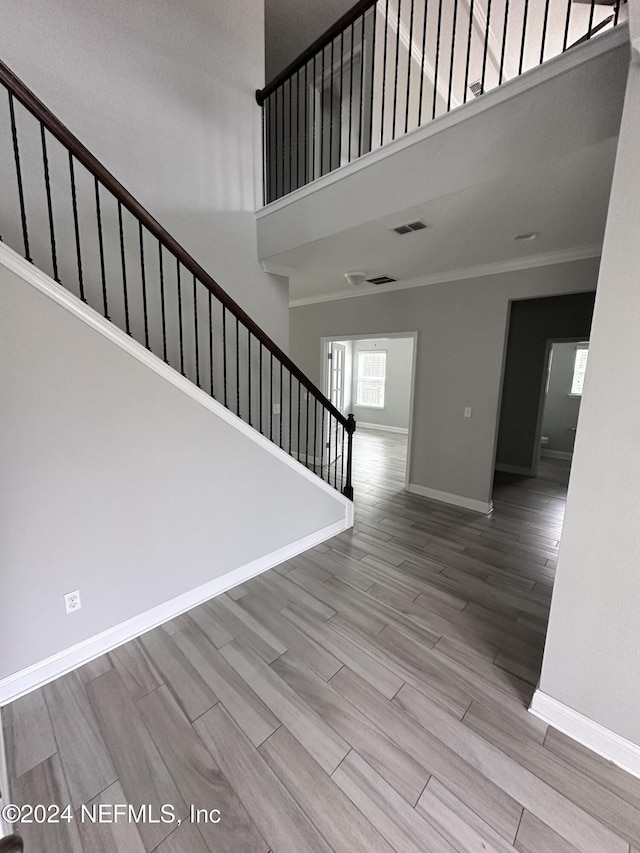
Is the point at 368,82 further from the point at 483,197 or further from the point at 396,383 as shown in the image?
the point at 396,383

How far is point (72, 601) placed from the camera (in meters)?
1.79

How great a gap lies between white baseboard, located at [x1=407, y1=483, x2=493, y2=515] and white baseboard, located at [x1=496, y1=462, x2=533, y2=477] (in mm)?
1827

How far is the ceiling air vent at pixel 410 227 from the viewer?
2.54 m

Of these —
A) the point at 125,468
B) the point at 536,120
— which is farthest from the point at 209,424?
the point at 536,120

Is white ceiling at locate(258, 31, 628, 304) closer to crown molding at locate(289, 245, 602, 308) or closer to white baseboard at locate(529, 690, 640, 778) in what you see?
crown molding at locate(289, 245, 602, 308)

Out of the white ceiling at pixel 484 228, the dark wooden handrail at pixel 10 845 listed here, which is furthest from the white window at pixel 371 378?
the dark wooden handrail at pixel 10 845

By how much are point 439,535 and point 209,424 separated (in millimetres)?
2400

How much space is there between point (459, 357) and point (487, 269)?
91 cm

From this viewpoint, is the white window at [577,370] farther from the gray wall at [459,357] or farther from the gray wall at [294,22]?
the gray wall at [294,22]

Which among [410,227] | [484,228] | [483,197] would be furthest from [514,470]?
[483,197]

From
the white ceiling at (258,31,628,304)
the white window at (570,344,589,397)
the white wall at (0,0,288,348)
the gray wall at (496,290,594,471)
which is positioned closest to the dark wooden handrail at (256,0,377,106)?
the white wall at (0,0,288,348)

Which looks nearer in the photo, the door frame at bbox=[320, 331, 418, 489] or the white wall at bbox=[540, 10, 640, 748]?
the white wall at bbox=[540, 10, 640, 748]

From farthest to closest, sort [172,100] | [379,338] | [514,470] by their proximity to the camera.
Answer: [514,470] → [379,338] → [172,100]

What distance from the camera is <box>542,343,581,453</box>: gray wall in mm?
6340
